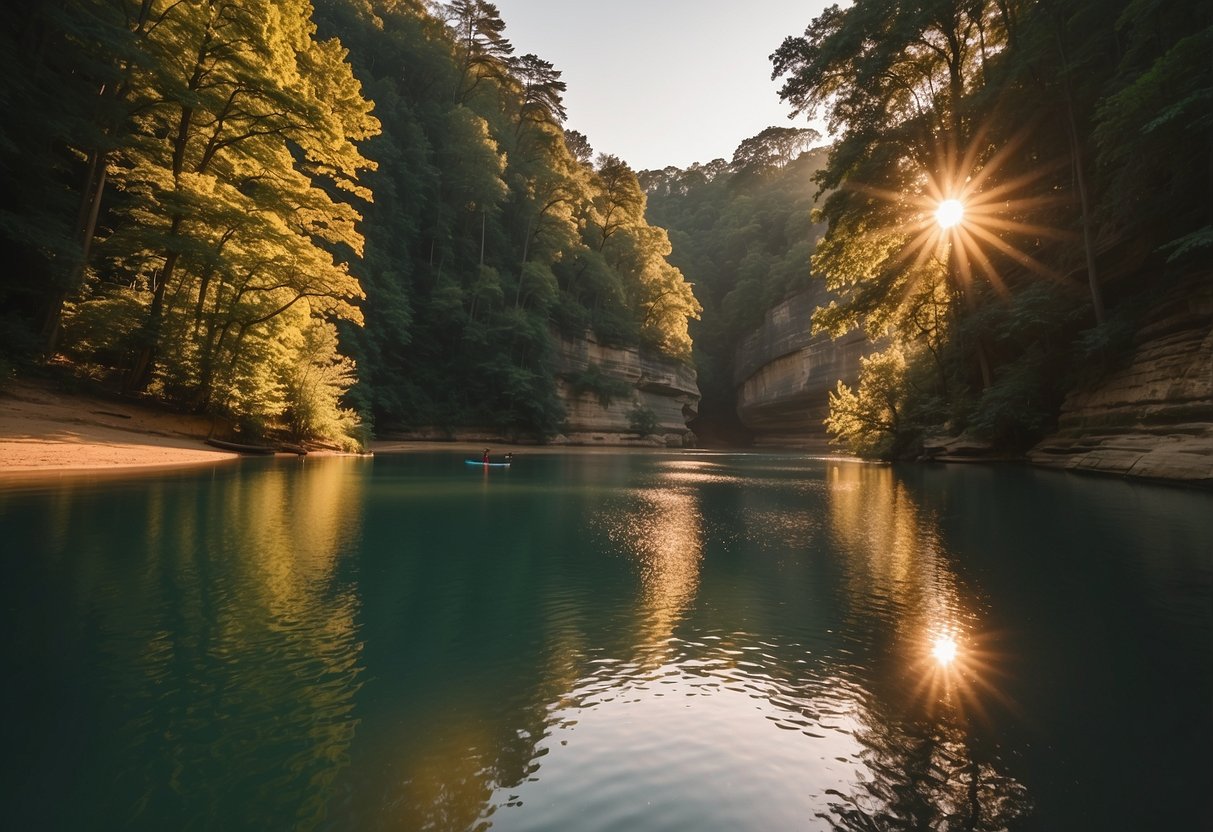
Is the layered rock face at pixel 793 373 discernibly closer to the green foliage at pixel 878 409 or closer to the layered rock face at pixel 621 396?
the layered rock face at pixel 621 396

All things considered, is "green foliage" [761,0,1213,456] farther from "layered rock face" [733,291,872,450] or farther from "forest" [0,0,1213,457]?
"layered rock face" [733,291,872,450]

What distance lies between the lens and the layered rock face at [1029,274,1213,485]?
13578 millimetres

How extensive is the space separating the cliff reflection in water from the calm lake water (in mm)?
20

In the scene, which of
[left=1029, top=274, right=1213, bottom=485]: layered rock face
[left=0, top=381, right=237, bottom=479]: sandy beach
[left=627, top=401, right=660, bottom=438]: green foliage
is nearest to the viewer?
[left=0, top=381, right=237, bottom=479]: sandy beach

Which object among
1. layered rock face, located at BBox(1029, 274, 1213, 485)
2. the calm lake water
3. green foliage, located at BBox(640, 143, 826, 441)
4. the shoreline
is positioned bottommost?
the calm lake water

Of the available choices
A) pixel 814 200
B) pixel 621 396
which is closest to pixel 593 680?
pixel 814 200

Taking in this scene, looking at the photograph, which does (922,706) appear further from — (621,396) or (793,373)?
(793,373)

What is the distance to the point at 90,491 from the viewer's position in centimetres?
980

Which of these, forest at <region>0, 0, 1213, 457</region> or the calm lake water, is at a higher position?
forest at <region>0, 0, 1213, 457</region>

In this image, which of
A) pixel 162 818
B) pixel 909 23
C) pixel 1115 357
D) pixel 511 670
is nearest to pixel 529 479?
pixel 511 670

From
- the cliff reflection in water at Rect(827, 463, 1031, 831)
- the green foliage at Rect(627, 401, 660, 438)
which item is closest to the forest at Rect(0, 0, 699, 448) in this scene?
the cliff reflection in water at Rect(827, 463, 1031, 831)

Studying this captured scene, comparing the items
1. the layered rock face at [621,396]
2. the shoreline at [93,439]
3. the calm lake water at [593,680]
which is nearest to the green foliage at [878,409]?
the shoreline at [93,439]

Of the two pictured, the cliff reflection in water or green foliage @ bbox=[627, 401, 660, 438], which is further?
green foliage @ bbox=[627, 401, 660, 438]

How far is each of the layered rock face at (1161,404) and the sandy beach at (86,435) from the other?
2490 cm
